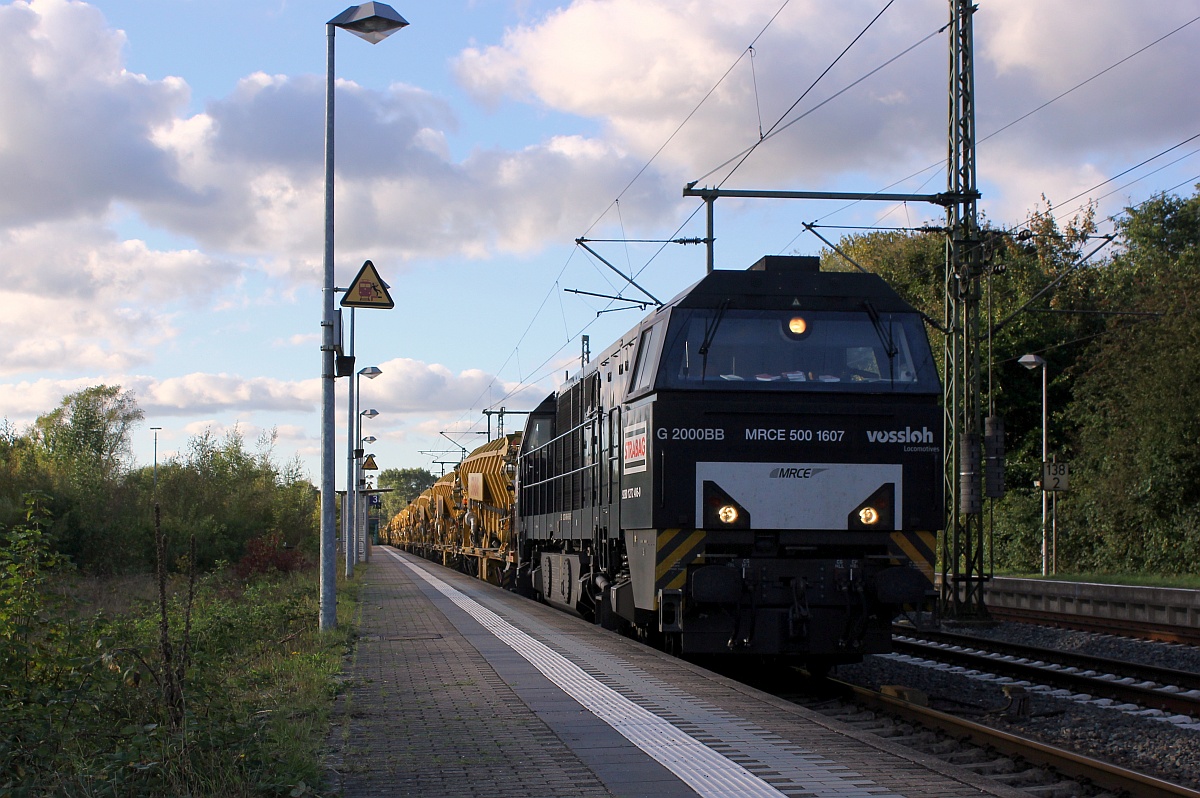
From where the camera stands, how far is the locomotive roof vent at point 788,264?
36.8ft

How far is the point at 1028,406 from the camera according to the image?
39.6m

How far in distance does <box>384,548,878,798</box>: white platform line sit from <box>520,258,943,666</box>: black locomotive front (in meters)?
1.15

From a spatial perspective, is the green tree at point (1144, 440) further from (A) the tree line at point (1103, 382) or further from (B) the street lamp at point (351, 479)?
(B) the street lamp at point (351, 479)

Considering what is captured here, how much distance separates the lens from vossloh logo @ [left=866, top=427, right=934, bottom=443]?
10.5 meters

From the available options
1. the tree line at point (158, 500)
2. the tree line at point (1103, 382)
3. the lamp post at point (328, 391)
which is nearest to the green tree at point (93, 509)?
the tree line at point (158, 500)

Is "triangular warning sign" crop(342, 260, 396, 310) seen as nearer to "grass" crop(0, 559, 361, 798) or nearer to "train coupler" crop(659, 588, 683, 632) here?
"grass" crop(0, 559, 361, 798)

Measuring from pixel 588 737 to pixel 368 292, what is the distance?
856cm

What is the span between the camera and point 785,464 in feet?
34.2

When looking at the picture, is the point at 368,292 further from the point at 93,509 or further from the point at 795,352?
the point at 93,509

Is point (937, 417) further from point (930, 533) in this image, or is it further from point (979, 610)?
point (979, 610)

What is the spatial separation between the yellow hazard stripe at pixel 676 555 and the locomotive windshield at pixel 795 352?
1.40 metres

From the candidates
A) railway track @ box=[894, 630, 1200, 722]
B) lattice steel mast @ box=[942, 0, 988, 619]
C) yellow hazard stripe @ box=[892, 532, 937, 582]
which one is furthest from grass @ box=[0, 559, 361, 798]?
lattice steel mast @ box=[942, 0, 988, 619]

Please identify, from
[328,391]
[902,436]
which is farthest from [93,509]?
[902,436]

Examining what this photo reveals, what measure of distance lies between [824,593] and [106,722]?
19.8ft
